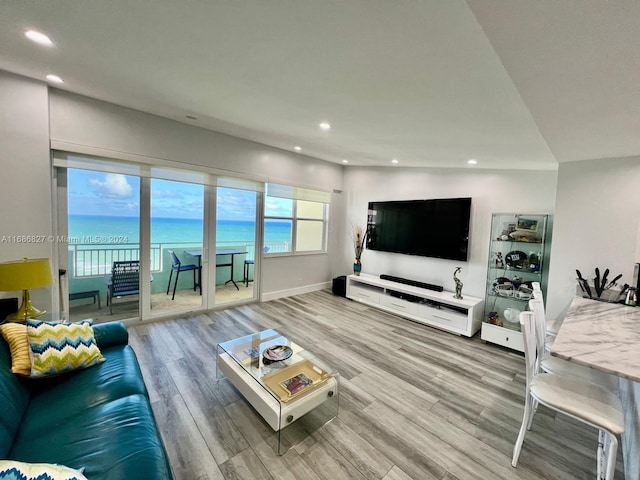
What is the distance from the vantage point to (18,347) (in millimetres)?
1603

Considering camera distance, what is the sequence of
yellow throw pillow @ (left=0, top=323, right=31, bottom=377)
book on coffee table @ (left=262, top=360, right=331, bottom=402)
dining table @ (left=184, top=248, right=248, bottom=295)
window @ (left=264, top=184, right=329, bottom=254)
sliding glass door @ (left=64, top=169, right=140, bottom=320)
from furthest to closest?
window @ (left=264, top=184, right=329, bottom=254) → dining table @ (left=184, top=248, right=248, bottom=295) → sliding glass door @ (left=64, top=169, right=140, bottom=320) → book on coffee table @ (left=262, top=360, right=331, bottom=402) → yellow throw pillow @ (left=0, top=323, right=31, bottom=377)

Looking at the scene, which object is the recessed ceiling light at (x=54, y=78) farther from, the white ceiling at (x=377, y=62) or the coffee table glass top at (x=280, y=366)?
the coffee table glass top at (x=280, y=366)

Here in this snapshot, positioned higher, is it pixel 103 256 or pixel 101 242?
pixel 101 242

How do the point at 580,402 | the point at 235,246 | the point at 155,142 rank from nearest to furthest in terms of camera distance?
the point at 580,402 < the point at 155,142 < the point at 235,246

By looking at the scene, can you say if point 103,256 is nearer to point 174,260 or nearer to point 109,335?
point 174,260

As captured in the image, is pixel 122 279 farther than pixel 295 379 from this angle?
Yes

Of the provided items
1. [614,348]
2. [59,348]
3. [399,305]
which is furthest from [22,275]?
[399,305]

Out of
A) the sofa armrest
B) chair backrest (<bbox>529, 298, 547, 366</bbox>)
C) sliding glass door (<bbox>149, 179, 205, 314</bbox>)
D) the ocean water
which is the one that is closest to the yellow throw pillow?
the sofa armrest

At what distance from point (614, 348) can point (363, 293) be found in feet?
11.5

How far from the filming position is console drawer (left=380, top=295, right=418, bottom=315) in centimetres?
404

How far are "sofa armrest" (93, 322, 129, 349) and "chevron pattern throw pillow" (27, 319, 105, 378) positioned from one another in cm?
17

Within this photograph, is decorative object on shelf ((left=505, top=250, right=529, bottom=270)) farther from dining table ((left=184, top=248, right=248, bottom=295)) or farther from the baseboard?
dining table ((left=184, top=248, right=248, bottom=295))

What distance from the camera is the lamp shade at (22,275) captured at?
6.86ft

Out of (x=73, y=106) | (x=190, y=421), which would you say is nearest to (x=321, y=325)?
(x=190, y=421)
